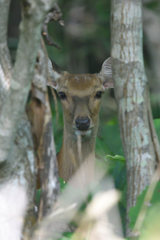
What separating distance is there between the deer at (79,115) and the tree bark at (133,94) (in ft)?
5.76

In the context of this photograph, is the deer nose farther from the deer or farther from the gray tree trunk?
the gray tree trunk

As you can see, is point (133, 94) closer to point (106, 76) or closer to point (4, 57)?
Answer: point (4, 57)

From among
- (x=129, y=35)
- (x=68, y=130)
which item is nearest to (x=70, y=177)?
(x=68, y=130)

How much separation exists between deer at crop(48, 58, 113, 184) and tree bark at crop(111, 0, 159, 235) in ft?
5.76

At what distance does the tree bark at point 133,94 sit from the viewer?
2.23 m

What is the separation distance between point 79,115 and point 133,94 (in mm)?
2066

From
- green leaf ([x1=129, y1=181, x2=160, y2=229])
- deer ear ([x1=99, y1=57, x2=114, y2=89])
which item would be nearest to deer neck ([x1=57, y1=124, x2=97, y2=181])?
deer ear ([x1=99, y1=57, x2=114, y2=89])

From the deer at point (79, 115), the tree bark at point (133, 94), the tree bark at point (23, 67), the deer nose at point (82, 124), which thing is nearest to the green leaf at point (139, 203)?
the tree bark at point (133, 94)

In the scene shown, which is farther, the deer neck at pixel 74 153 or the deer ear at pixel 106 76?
the deer ear at pixel 106 76

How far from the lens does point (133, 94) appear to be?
2240 mm

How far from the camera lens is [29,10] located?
5.76 ft

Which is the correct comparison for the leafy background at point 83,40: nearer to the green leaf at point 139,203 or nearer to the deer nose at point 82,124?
the deer nose at point 82,124

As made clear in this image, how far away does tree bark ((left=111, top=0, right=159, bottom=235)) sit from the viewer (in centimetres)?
223

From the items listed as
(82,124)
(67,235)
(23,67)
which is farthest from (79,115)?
(23,67)
